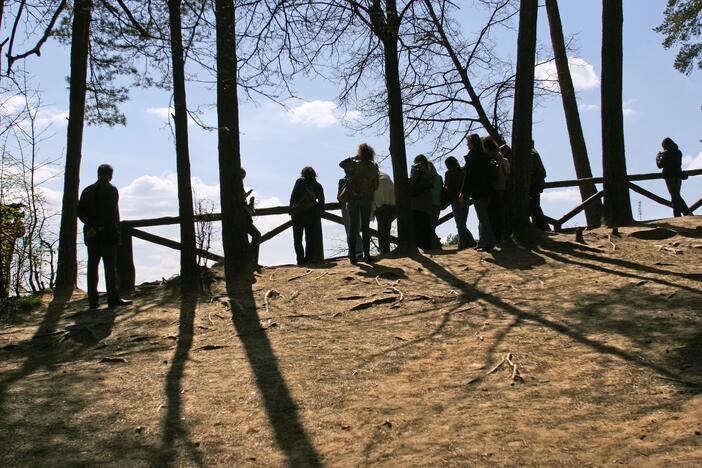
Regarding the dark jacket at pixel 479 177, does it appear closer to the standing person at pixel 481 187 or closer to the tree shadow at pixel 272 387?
the standing person at pixel 481 187

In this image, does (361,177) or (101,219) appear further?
(361,177)

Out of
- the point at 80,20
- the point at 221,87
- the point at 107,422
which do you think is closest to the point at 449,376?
the point at 107,422

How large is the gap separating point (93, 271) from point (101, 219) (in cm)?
78

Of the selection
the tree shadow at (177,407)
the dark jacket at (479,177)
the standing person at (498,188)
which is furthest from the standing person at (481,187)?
the tree shadow at (177,407)

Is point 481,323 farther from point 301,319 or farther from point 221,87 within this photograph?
point 221,87

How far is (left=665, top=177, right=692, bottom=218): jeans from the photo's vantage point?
15094 millimetres

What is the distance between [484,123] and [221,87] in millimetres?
7716

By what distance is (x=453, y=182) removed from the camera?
12.6 metres

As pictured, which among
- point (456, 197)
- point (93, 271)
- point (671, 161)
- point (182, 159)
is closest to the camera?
point (93, 271)

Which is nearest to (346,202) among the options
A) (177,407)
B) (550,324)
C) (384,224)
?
(384,224)

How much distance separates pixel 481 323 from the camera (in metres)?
8.00

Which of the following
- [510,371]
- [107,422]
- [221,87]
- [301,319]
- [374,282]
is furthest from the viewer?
[221,87]

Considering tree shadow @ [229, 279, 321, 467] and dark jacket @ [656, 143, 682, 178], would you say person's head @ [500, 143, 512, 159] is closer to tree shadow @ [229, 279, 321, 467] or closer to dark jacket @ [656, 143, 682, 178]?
dark jacket @ [656, 143, 682, 178]

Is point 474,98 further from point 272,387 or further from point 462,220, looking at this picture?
point 272,387
